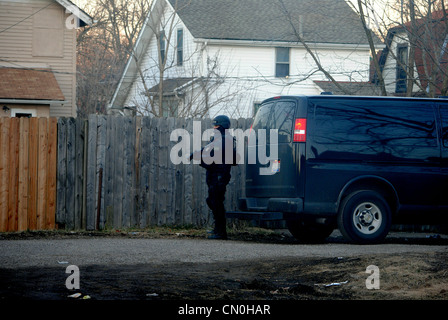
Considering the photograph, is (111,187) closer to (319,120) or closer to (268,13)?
(319,120)

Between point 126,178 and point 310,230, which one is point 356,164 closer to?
point 310,230

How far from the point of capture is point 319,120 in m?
10.1

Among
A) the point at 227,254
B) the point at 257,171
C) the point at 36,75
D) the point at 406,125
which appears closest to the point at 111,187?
the point at 257,171

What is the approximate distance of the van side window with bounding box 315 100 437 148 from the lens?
10203mm

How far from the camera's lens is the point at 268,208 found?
34.2ft

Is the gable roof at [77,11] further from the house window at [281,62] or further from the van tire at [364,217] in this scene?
the van tire at [364,217]

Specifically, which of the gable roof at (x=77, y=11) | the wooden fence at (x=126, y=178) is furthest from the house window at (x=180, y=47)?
the wooden fence at (x=126, y=178)

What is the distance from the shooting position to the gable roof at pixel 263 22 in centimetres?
3092

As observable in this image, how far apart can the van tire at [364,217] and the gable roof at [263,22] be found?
20740 mm

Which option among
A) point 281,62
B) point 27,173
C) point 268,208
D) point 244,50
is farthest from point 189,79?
point 268,208

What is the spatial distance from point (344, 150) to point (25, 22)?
1695 cm

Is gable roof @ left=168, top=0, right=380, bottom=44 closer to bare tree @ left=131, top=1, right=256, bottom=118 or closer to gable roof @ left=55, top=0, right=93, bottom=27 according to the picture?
bare tree @ left=131, top=1, right=256, bottom=118

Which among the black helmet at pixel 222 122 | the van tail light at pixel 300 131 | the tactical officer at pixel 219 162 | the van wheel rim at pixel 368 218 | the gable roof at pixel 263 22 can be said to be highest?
the gable roof at pixel 263 22

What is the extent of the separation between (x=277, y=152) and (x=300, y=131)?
551 mm
